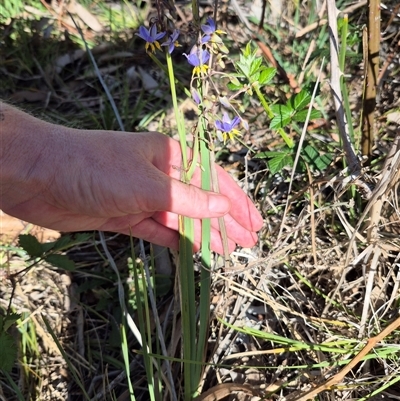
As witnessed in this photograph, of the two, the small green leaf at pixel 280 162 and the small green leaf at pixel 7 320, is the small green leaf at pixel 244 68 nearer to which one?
the small green leaf at pixel 280 162

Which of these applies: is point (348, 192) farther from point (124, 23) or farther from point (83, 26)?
point (83, 26)

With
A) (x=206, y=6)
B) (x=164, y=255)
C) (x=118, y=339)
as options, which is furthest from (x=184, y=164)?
(x=206, y=6)

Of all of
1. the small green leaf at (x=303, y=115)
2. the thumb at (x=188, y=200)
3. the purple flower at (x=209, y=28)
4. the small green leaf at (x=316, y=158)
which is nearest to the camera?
the purple flower at (x=209, y=28)

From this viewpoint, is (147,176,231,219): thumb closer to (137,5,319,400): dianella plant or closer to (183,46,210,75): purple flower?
(137,5,319,400): dianella plant

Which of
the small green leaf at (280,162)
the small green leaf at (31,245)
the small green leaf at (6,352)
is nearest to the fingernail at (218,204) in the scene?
the small green leaf at (280,162)

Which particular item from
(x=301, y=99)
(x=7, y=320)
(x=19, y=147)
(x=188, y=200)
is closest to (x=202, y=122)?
(x=188, y=200)

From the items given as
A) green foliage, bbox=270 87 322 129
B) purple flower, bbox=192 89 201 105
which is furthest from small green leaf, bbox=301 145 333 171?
purple flower, bbox=192 89 201 105
